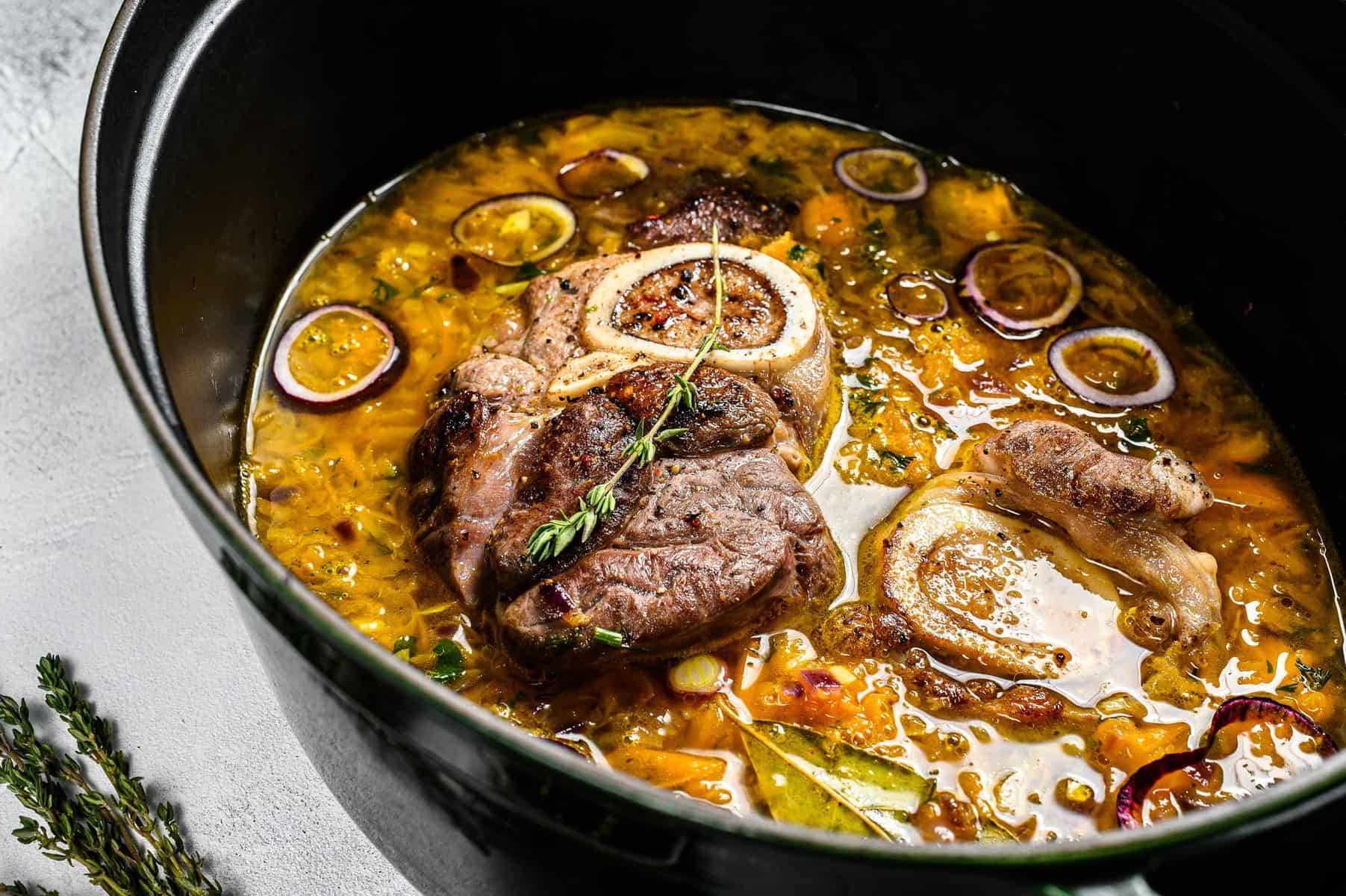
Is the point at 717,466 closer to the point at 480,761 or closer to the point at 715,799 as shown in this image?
the point at 715,799

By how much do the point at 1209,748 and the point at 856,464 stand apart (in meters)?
1.21

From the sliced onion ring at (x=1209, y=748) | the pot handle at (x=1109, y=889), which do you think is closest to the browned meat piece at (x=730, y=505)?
the sliced onion ring at (x=1209, y=748)

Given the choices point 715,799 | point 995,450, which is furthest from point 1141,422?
point 715,799

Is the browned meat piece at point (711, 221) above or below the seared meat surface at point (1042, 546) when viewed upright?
above

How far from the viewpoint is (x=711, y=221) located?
4.21m

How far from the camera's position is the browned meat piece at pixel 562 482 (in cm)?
311

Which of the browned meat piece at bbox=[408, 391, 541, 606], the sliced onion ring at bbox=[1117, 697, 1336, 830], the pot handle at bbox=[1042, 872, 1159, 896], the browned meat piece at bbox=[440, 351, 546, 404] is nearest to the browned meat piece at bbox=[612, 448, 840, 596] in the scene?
the browned meat piece at bbox=[408, 391, 541, 606]

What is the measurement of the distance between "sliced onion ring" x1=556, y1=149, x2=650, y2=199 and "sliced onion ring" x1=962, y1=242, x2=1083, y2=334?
4.07ft

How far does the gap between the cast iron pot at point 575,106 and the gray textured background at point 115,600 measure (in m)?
0.26

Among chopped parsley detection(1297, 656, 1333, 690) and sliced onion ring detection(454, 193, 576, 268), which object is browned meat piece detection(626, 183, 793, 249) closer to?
sliced onion ring detection(454, 193, 576, 268)

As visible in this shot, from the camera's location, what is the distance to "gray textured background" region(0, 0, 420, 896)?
3131mm

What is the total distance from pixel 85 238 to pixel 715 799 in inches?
74.2

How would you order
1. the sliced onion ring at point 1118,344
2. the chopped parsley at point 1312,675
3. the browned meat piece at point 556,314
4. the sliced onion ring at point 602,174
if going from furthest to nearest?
the sliced onion ring at point 602,174 → the sliced onion ring at point 1118,344 → the browned meat piece at point 556,314 → the chopped parsley at point 1312,675

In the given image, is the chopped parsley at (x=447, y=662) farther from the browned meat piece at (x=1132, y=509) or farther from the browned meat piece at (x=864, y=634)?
the browned meat piece at (x=1132, y=509)
